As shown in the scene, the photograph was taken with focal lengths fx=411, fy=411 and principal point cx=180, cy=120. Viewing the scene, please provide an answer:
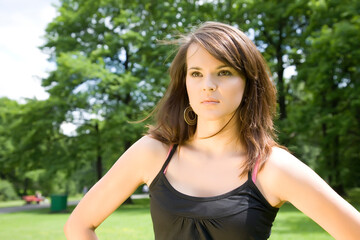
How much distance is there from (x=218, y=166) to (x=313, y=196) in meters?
0.39

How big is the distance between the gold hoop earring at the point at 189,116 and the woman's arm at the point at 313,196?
1.42 ft

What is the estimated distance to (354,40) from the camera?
15.5 meters

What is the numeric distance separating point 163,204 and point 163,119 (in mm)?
482

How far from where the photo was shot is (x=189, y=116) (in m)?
1.91

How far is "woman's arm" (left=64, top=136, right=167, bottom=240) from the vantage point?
68.2 inches

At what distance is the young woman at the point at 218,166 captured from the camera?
1.50m

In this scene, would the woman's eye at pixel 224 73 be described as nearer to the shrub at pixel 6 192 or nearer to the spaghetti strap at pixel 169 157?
the spaghetti strap at pixel 169 157

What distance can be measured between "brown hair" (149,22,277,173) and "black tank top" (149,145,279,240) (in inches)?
5.6

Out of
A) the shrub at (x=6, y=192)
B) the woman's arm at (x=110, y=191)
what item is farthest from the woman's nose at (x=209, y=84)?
the shrub at (x=6, y=192)

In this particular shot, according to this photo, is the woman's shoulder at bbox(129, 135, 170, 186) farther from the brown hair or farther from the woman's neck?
the woman's neck

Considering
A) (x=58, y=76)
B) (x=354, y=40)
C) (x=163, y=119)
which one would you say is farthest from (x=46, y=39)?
(x=163, y=119)

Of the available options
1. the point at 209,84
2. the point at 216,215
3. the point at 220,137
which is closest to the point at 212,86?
the point at 209,84

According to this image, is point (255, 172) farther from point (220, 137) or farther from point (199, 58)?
point (199, 58)

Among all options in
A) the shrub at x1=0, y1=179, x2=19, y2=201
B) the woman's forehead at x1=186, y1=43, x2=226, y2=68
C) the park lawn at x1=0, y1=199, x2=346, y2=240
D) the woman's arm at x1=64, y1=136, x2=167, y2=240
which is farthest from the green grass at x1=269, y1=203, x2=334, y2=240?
the shrub at x1=0, y1=179, x2=19, y2=201
